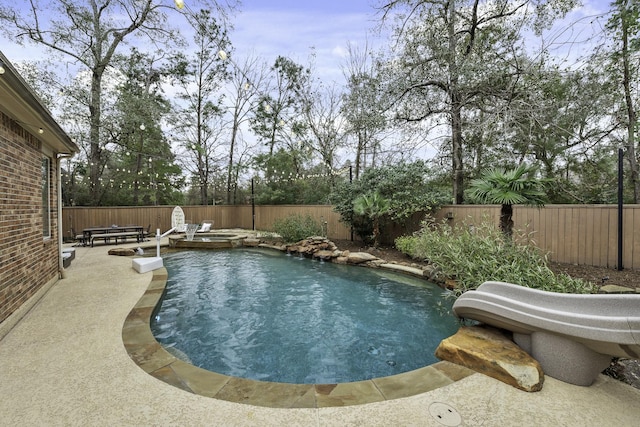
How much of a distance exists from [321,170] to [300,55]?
6.66 meters

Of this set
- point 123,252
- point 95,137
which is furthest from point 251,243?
point 95,137

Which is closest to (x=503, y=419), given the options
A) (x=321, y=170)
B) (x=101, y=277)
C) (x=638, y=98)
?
(x=101, y=277)

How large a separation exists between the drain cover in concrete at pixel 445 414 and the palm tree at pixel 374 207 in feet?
18.7

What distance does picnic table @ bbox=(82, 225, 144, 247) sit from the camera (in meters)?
8.40

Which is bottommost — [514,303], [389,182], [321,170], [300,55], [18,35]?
[514,303]

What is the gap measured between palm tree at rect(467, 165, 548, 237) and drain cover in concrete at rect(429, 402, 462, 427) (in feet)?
13.5

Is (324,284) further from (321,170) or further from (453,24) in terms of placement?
(321,170)

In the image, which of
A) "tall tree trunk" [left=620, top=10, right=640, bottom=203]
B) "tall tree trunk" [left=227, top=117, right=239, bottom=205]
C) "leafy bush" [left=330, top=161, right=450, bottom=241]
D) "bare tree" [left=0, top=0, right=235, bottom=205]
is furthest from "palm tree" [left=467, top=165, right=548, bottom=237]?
"tall tree trunk" [left=227, top=117, right=239, bottom=205]

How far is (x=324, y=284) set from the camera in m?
5.00

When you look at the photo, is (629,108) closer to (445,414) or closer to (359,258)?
(359,258)

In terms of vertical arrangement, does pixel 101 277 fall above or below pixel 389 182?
below

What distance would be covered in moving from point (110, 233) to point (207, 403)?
9701mm

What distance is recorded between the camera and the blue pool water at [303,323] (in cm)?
247

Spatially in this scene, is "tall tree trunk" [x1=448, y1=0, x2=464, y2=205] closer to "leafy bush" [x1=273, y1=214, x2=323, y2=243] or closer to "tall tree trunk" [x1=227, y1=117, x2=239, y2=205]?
"leafy bush" [x1=273, y1=214, x2=323, y2=243]
